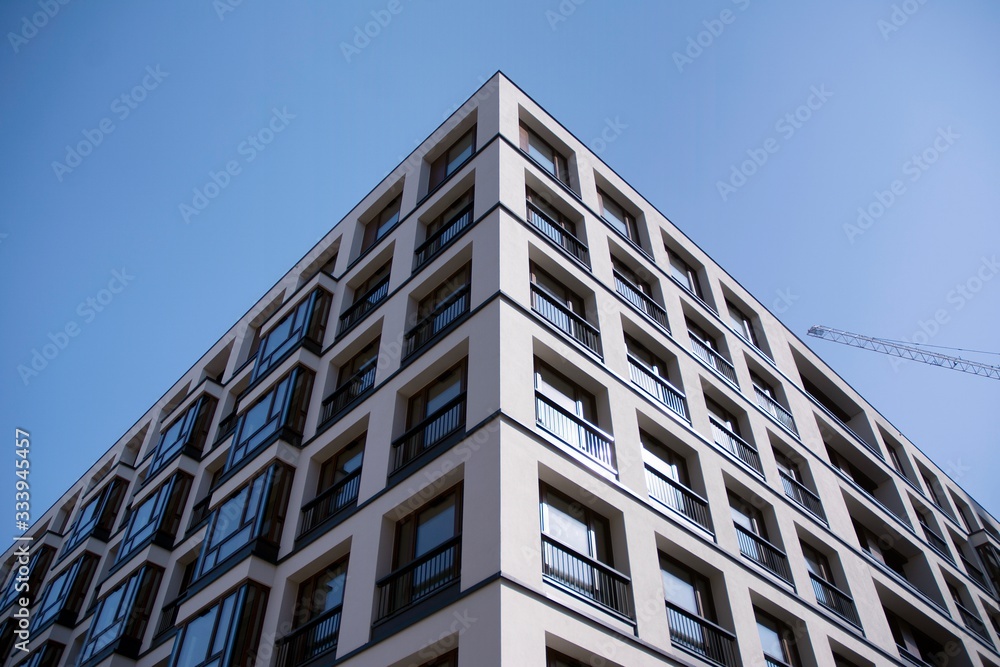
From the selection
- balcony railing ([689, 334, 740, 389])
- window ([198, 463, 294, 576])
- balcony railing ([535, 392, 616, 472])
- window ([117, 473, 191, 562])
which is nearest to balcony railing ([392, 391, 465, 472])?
balcony railing ([535, 392, 616, 472])

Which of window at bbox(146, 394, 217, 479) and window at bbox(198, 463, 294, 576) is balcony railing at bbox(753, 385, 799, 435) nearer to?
window at bbox(198, 463, 294, 576)

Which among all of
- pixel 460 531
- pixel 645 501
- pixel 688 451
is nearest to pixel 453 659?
pixel 460 531

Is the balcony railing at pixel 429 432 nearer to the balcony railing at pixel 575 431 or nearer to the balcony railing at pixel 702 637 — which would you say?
the balcony railing at pixel 575 431

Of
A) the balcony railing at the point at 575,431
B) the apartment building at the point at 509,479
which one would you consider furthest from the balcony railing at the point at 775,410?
the balcony railing at the point at 575,431

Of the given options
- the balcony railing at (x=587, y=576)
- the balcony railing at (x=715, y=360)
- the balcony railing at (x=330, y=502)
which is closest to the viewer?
the balcony railing at (x=587, y=576)

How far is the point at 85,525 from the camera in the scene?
34312mm

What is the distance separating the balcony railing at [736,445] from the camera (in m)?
23.5

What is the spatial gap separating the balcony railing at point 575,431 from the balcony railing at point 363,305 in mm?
8469

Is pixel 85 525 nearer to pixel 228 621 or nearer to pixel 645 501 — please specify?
pixel 228 621

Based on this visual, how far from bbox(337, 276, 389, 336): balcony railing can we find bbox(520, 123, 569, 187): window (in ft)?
21.2

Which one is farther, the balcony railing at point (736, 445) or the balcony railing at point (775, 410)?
the balcony railing at point (775, 410)

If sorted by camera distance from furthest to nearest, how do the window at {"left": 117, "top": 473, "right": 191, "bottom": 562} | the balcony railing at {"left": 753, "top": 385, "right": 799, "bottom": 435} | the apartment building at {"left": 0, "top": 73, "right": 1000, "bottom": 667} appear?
the balcony railing at {"left": 753, "top": 385, "right": 799, "bottom": 435} < the window at {"left": 117, "top": 473, "right": 191, "bottom": 562} < the apartment building at {"left": 0, "top": 73, "right": 1000, "bottom": 667}

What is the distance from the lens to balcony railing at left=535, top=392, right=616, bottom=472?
1706 cm

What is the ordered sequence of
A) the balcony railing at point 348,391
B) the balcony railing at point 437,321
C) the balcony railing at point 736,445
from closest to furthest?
1. the balcony railing at point 437,321
2. the balcony railing at point 348,391
3. the balcony railing at point 736,445
